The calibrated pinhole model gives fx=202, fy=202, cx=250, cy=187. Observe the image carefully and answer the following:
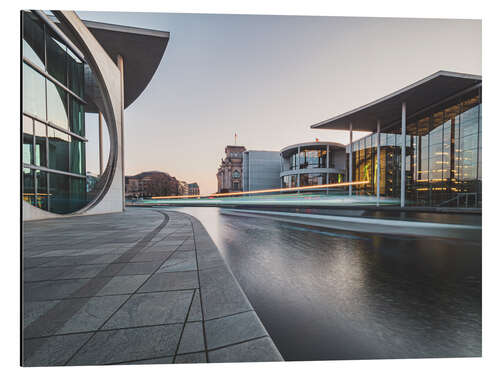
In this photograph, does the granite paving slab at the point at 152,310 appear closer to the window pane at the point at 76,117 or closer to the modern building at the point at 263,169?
the window pane at the point at 76,117

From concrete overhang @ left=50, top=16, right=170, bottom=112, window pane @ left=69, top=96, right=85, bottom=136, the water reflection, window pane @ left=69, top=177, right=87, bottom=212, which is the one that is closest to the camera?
the water reflection

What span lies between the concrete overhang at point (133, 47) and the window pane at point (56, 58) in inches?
39.5

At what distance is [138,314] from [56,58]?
18.5 metres

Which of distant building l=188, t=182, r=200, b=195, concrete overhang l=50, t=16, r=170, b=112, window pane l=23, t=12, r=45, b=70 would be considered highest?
concrete overhang l=50, t=16, r=170, b=112

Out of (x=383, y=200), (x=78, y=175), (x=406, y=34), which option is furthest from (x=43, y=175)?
(x=383, y=200)

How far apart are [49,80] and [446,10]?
59.5 ft

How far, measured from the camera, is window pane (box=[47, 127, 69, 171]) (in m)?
12.3

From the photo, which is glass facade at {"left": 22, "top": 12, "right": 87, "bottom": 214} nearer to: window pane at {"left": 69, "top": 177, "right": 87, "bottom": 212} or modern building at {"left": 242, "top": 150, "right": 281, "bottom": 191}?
window pane at {"left": 69, "top": 177, "right": 87, "bottom": 212}

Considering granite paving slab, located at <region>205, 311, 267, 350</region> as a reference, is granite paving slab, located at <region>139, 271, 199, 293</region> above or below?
below

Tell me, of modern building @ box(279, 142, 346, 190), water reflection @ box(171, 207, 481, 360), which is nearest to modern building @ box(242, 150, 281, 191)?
modern building @ box(279, 142, 346, 190)

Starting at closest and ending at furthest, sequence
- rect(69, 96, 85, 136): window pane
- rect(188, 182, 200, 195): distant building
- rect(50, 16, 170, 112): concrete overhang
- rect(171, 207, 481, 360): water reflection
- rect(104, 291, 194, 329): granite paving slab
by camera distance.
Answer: rect(171, 207, 481, 360): water reflection → rect(104, 291, 194, 329): granite paving slab → rect(69, 96, 85, 136): window pane → rect(50, 16, 170, 112): concrete overhang → rect(188, 182, 200, 195): distant building

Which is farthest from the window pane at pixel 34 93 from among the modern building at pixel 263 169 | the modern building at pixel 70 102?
the modern building at pixel 263 169

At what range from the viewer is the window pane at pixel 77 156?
47.4 ft

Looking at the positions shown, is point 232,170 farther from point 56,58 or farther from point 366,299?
point 366,299
